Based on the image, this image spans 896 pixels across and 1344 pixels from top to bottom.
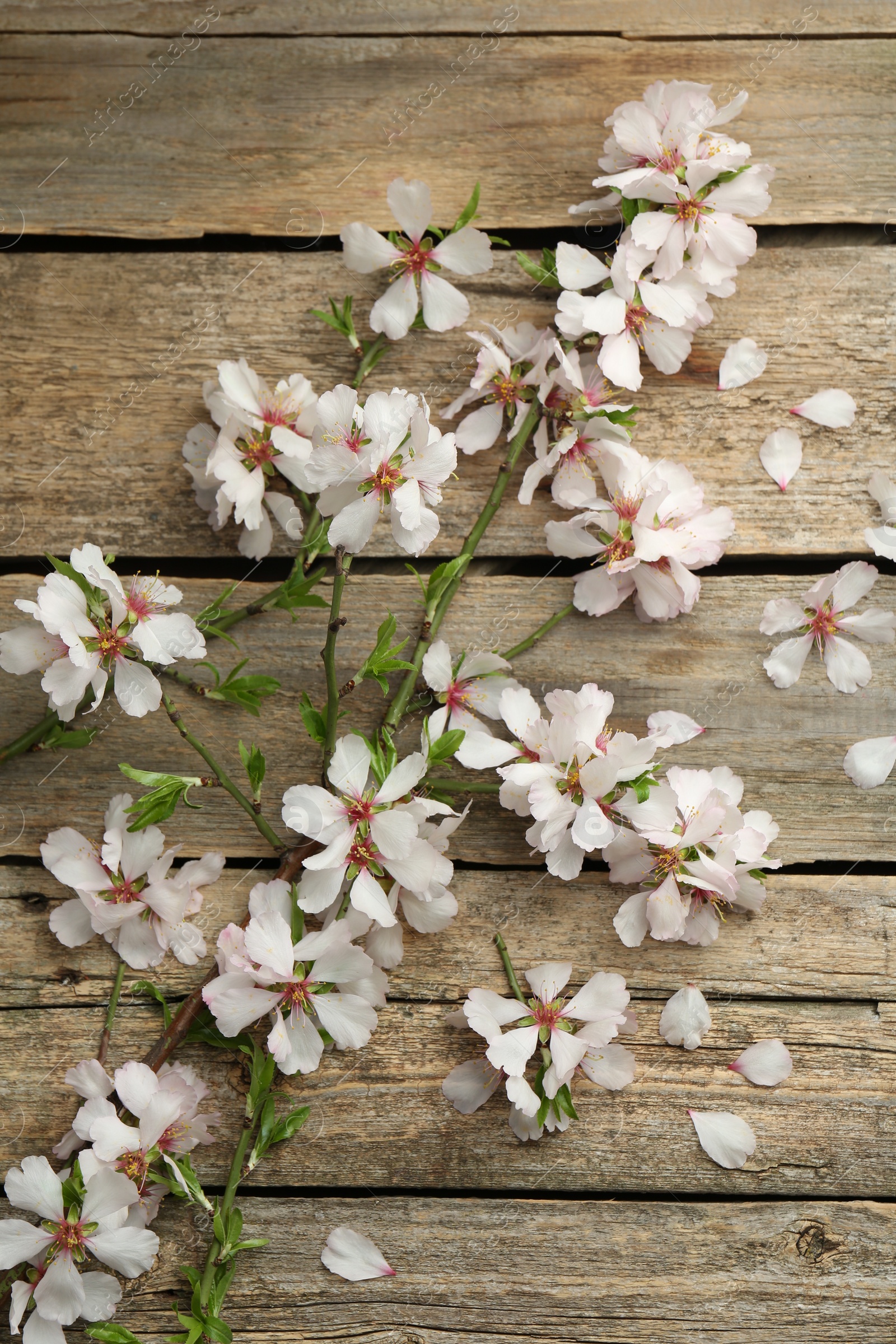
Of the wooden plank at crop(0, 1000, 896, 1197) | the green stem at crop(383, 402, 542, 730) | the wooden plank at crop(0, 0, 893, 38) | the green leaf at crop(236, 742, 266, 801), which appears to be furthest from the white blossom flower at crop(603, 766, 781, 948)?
the wooden plank at crop(0, 0, 893, 38)

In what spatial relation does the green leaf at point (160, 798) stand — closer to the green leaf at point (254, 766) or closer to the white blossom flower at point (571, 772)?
the green leaf at point (254, 766)

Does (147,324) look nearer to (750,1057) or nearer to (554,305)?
(554,305)

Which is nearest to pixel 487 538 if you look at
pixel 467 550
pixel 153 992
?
pixel 467 550

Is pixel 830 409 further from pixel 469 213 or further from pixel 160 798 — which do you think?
pixel 160 798

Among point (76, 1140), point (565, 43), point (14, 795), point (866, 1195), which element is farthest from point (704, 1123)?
point (565, 43)

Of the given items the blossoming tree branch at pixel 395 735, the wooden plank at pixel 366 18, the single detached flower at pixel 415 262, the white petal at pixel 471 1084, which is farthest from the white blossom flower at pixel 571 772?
the wooden plank at pixel 366 18

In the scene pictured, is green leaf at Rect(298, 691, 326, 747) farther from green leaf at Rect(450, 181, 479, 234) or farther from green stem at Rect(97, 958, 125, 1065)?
green leaf at Rect(450, 181, 479, 234)
